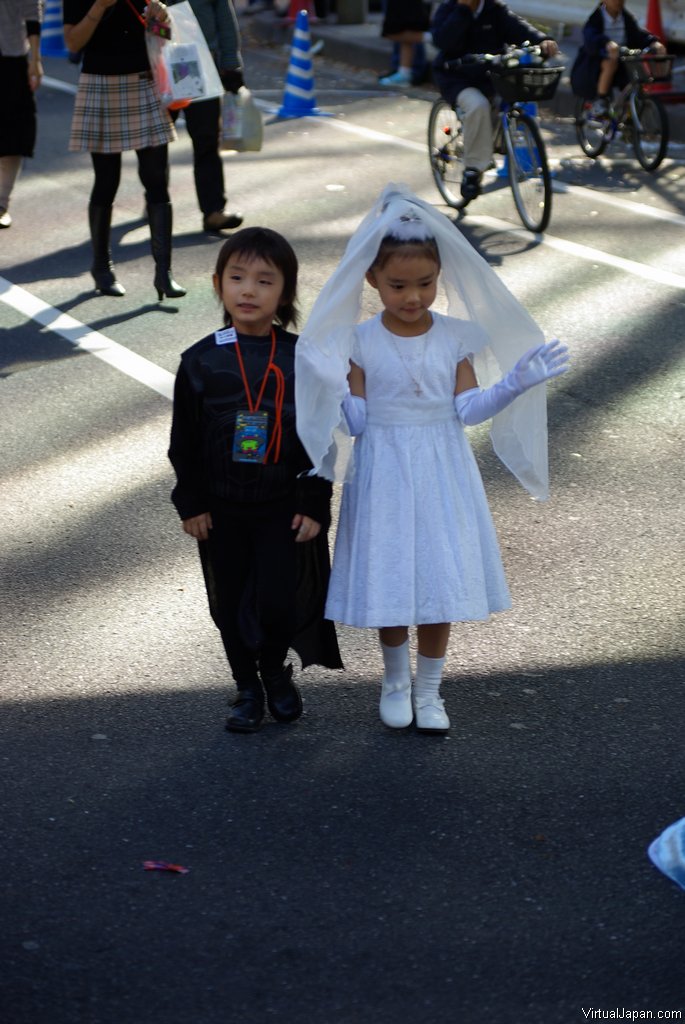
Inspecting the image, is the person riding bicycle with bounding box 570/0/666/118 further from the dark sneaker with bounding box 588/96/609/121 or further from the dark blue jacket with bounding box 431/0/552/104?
the dark blue jacket with bounding box 431/0/552/104

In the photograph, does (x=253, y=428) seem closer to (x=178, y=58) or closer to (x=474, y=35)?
(x=178, y=58)

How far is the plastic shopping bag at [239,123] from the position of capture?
Result: 995 cm

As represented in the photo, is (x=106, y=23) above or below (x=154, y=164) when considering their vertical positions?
above

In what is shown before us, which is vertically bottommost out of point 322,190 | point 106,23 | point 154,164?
point 322,190

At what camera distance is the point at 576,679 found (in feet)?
14.4

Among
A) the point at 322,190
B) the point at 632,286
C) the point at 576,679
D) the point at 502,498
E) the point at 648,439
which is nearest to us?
the point at 576,679

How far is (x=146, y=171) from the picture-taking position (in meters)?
7.95

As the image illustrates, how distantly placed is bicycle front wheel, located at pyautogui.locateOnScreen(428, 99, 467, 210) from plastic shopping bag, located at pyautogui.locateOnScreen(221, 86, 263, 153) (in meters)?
1.39

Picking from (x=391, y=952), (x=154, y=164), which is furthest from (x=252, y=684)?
(x=154, y=164)

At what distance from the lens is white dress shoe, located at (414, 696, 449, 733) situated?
407 cm

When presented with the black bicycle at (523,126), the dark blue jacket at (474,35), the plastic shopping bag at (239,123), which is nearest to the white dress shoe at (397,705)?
the black bicycle at (523,126)

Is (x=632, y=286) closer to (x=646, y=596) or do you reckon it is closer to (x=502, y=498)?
(x=502, y=498)

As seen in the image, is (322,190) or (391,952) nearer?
(391,952)

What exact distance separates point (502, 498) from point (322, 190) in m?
5.64
